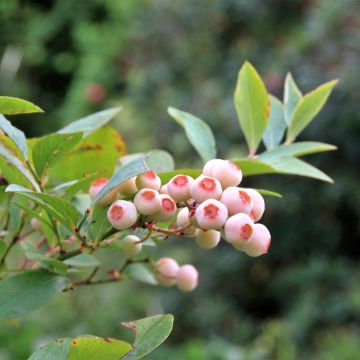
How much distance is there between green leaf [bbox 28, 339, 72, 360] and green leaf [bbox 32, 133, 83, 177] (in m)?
0.13

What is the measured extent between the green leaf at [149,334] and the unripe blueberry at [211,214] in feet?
0.17

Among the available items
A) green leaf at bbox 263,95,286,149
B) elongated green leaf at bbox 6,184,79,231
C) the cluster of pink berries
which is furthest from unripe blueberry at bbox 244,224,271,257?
green leaf at bbox 263,95,286,149

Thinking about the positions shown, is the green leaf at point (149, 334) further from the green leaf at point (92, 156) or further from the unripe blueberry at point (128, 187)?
the green leaf at point (92, 156)

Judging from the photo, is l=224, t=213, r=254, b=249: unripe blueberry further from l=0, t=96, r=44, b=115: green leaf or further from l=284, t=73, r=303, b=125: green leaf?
l=284, t=73, r=303, b=125: green leaf

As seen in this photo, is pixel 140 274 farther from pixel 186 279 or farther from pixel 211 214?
pixel 211 214

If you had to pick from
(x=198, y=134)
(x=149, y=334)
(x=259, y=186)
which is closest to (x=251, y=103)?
(x=198, y=134)

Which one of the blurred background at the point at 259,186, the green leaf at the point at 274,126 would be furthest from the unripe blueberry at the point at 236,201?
the blurred background at the point at 259,186

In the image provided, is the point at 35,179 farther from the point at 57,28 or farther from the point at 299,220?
the point at 57,28

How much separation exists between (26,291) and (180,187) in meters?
0.12

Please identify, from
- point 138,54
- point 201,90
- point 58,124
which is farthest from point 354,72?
point 58,124

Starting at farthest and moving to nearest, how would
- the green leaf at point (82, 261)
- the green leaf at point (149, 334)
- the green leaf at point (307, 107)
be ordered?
1. the green leaf at point (307, 107)
2. the green leaf at point (82, 261)
3. the green leaf at point (149, 334)

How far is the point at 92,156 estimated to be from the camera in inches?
21.6

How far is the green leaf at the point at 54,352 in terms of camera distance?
0.34 meters

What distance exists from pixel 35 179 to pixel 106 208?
0.25 ft
